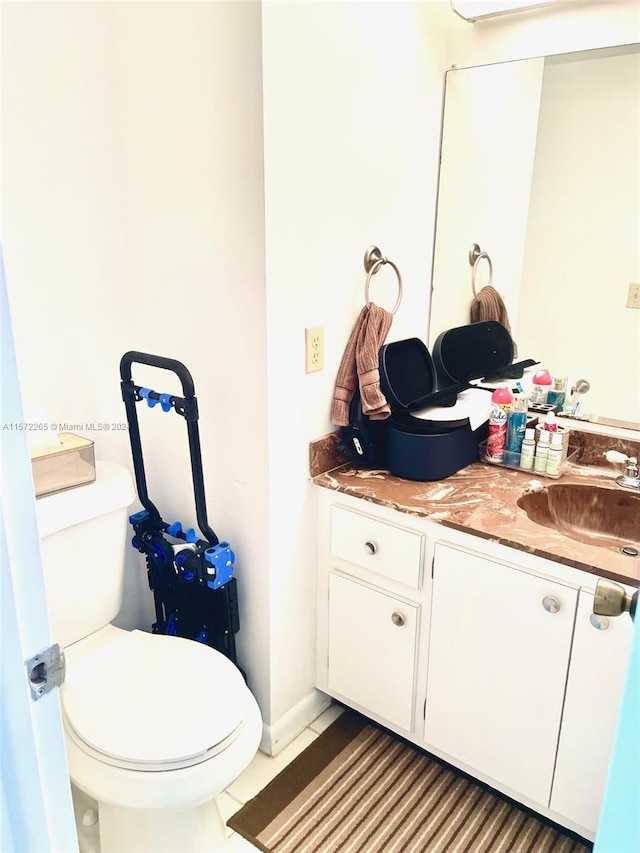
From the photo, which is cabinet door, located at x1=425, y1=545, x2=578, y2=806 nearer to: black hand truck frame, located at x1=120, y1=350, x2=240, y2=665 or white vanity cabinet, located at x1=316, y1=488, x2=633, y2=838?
white vanity cabinet, located at x1=316, y1=488, x2=633, y2=838

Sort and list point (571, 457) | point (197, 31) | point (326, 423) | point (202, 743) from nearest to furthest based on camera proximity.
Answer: point (202, 743), point (197, 31), point (326, 423), point (571, 457)

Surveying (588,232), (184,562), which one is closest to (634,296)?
(588,232)

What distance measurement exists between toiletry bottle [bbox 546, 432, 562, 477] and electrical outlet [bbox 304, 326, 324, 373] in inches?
26.8

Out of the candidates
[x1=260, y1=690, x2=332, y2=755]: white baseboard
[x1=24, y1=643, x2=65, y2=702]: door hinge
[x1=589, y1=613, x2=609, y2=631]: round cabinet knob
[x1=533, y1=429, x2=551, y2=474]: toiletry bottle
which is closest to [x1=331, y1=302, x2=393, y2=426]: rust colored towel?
[x1=533, y1=429, x2=551, y2=474]: toiletry bottle

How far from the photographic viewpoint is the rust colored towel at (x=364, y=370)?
68.6 inches

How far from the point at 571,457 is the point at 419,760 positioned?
0.98 meters

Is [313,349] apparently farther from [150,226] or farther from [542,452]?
[542,452]

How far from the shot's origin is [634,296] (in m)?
1.73

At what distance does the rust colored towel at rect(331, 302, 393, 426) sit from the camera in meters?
1.74

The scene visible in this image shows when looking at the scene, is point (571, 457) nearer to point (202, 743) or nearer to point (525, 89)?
point (525, 89)

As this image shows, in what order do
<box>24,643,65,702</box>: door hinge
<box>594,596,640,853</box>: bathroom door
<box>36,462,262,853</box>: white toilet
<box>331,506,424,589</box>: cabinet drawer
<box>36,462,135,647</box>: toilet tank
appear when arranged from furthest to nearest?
<box>331,506,424,589</box>: cabinet drawer < <box>36,462,135,647</box>: toilet tank < <box>36,462,262,853</box>: white toilet < <box>24,643,65,702</box>: door hinge < <box>594,596,640,853</box>: bathroom door

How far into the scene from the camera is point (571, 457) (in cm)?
190

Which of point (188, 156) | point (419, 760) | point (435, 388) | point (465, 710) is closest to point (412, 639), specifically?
point (465, 710)

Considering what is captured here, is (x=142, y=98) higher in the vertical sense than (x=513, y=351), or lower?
higher
